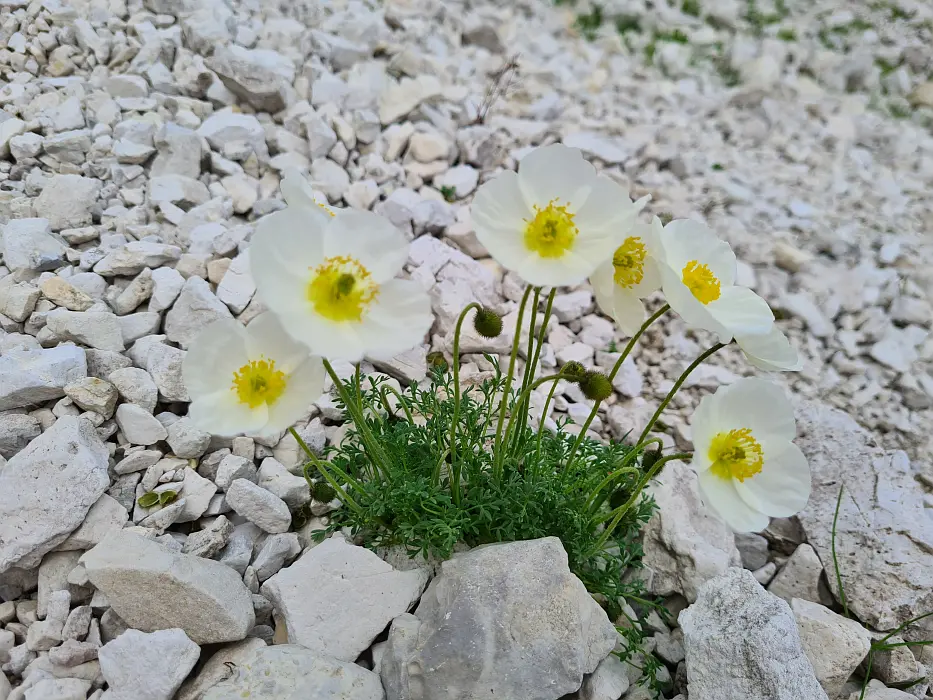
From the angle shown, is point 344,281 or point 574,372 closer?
point 344,281

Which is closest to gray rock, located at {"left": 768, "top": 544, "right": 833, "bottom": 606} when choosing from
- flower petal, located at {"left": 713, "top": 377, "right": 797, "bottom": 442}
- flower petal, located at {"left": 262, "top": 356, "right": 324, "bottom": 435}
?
flower petal, located at {"left": 713, "top": 377, "right": 797, "bottom": 442}

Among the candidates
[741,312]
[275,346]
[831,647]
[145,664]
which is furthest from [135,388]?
[831,647]

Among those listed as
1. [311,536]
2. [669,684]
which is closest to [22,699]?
[311,536]

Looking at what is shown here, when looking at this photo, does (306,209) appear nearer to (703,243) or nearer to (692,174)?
(703,243)

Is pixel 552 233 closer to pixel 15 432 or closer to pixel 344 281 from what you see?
pixel 344 281

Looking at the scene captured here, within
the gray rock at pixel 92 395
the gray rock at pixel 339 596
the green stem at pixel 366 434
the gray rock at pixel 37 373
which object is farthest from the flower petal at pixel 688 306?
the gray rock at pixel 37 373

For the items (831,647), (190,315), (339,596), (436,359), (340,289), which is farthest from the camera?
(436,359)
